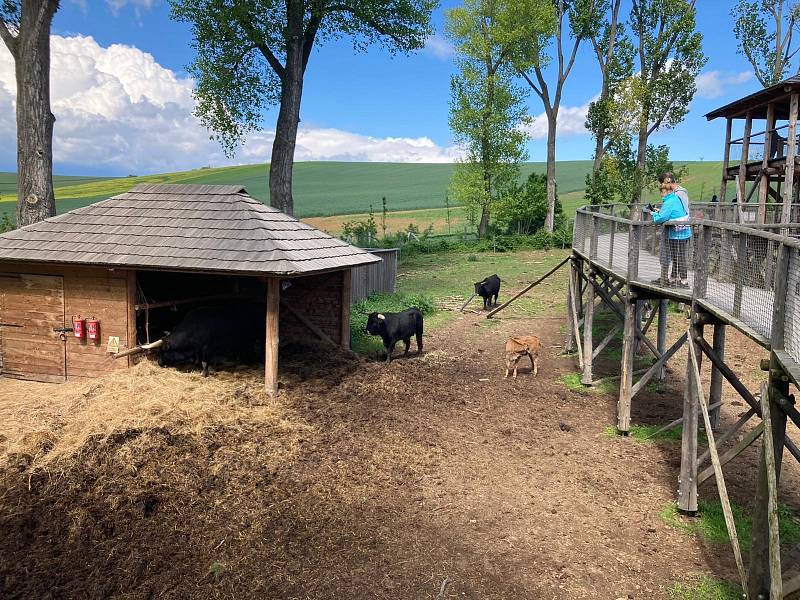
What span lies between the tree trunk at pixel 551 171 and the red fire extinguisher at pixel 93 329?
1186 inches

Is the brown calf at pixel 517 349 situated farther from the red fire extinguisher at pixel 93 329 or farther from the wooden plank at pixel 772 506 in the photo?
the red fire extinguisher at pixel 93 329

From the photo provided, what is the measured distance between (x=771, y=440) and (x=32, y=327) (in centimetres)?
1238

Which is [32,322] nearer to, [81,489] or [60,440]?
[60,440]

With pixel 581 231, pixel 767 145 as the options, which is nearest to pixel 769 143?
pixel 767 145

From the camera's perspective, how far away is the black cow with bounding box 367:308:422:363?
44.7ft

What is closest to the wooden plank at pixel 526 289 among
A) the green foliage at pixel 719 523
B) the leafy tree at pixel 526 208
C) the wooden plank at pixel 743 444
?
the green foliage at pixel 719 523

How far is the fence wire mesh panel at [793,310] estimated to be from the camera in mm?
4934

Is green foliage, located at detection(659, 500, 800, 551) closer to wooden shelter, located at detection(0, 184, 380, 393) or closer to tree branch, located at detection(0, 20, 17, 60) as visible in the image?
wooden shelter, located at detection(0, 184, 380, 393)

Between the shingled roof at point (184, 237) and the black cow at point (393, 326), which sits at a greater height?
the shingled roof at point (184, 237)

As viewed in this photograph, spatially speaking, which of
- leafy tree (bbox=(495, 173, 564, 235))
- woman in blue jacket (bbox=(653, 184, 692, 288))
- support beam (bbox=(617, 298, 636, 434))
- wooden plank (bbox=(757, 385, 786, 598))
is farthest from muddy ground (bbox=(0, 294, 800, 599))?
leafy tree (bbox=(495, 173, 564, 235))

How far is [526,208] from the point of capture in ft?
125

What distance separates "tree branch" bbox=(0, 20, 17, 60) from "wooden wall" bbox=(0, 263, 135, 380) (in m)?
6.93

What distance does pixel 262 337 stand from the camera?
13.2 meters

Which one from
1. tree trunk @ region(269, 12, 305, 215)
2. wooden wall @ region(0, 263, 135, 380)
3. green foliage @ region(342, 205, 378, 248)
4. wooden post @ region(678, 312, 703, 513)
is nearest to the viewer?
wooden post @ region(678, 312, 703, 513)
